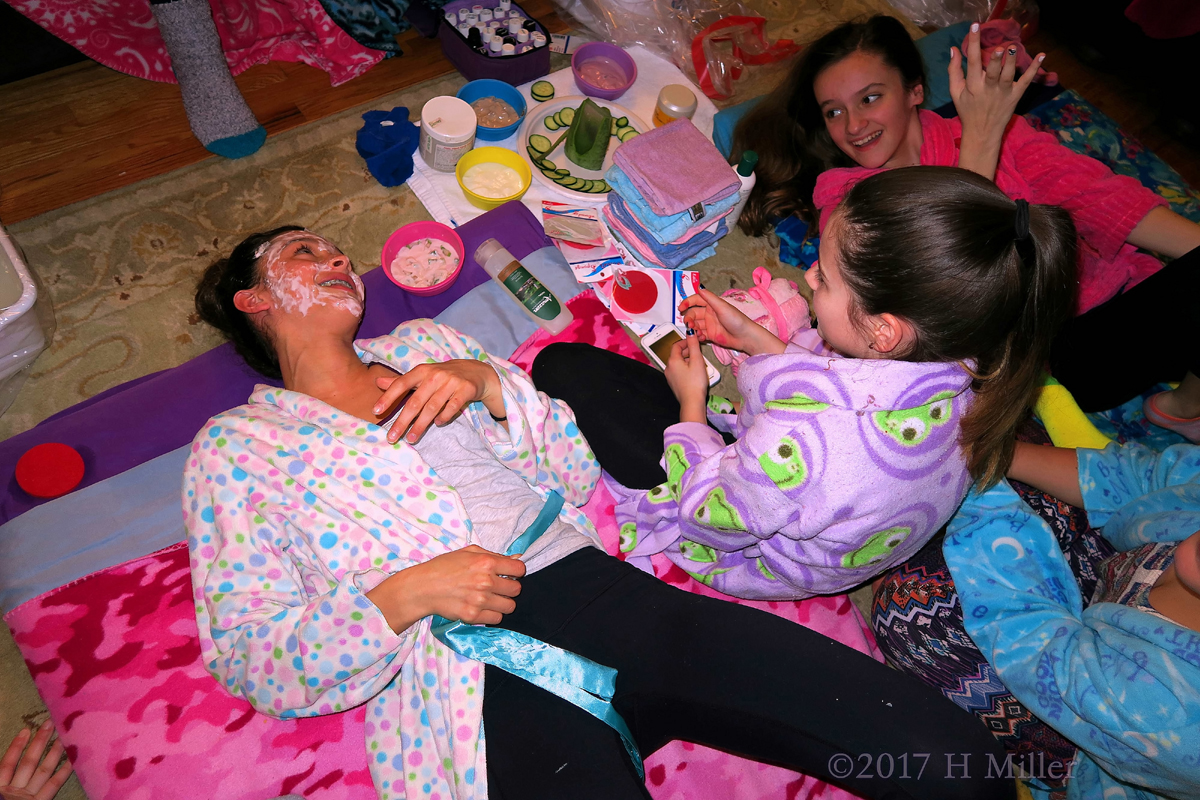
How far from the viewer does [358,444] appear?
1519mm

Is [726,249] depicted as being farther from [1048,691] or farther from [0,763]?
[0,763]

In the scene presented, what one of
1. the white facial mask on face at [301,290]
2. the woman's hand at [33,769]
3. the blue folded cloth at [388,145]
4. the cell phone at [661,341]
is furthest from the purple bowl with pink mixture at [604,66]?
the woman's hand at [33,769]

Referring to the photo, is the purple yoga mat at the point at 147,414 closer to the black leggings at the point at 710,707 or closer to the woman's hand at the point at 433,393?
the woman's hand at the point at 433,393

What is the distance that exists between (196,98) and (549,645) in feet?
7.31

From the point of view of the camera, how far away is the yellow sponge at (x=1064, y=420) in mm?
1900

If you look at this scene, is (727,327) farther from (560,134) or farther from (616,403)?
(560,134)

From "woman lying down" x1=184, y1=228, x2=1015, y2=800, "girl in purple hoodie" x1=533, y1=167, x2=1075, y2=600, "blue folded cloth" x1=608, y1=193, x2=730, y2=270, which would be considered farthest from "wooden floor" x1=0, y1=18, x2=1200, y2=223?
"girl in purple hoodie" x1=533, y1=167, x2=1075, y2=600

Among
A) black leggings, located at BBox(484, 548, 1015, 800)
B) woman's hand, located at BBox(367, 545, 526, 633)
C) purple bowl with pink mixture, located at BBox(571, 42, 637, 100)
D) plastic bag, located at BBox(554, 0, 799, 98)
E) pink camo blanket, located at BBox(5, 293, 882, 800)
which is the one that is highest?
plastic bag, located at BBox(554, 0, 799, 98)

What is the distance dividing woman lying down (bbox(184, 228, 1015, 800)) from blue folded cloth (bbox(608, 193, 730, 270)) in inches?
32.7

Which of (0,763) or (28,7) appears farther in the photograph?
(28,7)

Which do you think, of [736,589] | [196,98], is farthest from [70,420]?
[736,589]

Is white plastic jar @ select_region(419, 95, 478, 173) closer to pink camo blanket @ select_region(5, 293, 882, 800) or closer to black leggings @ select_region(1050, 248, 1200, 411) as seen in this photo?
pink camo blanket @ select_region(5, 293, 882, 800)

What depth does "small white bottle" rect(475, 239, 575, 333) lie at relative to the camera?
2100mm

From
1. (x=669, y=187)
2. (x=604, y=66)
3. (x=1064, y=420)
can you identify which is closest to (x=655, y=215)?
(x=669, y=187)
